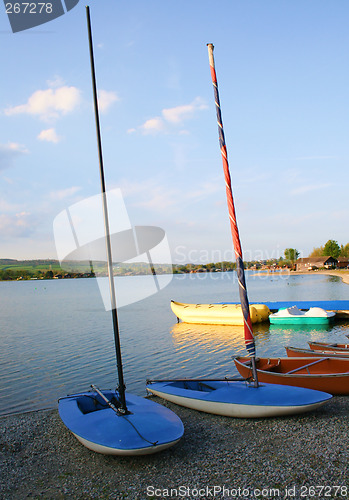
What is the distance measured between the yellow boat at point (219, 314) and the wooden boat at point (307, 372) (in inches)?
624

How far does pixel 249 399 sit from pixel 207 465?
233cm

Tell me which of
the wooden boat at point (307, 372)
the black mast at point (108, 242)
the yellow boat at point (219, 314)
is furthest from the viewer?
the yellow boat at point (219, 314)

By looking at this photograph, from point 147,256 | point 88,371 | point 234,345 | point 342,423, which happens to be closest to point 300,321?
point 234,345

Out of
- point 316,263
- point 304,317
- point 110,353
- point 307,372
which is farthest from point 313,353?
point 316,263

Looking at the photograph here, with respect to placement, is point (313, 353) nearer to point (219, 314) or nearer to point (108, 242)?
point (108, 242)

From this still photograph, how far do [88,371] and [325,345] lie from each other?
10730mm

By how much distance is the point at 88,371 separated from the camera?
1712cm

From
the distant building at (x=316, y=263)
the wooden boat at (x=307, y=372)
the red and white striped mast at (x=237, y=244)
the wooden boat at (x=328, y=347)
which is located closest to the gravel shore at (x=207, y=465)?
the wooden boat at (x=307, y=372)

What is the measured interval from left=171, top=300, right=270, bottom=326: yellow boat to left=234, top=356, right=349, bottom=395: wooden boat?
1584 cm

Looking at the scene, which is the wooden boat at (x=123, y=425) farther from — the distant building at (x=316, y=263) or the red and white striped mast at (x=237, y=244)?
the distant building at (x=316, y=263)

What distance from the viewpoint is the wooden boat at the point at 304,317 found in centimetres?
2692

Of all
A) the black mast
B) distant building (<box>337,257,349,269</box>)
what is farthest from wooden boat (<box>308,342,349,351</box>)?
distant building (<box>337,257,349,269</box>)

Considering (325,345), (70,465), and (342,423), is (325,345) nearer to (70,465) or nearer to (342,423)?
(342,423)

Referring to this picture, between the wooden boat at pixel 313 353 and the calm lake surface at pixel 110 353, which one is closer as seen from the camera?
the wooden boat at pixel 313 353
